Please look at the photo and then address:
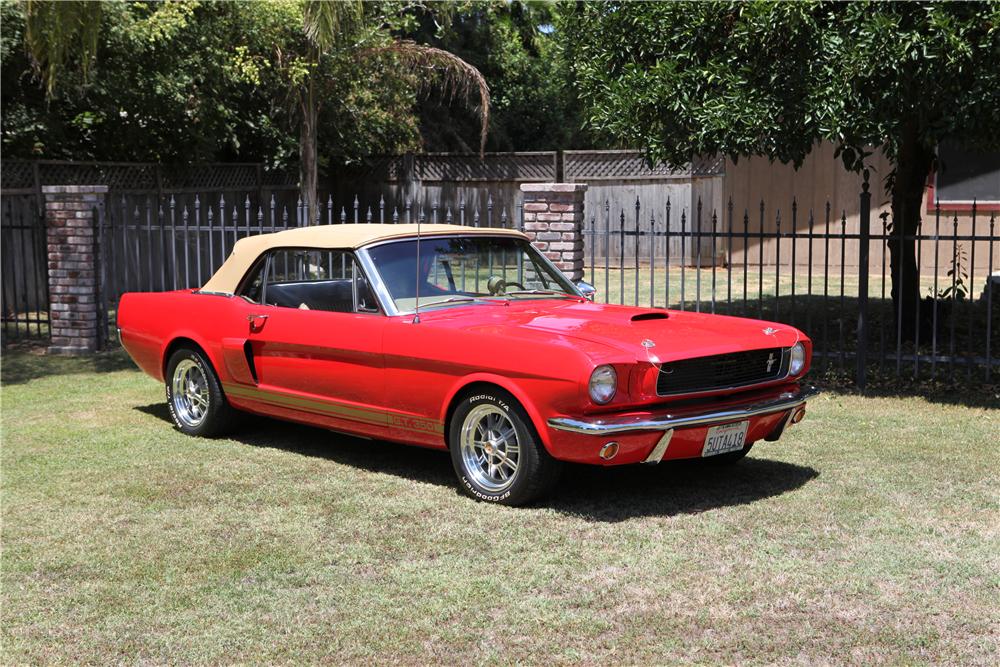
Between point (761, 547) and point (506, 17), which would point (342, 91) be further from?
point (761, 547)

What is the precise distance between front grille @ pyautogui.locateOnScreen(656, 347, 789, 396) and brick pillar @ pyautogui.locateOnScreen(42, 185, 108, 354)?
27.3 ft

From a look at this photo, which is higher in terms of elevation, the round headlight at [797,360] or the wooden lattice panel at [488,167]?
the wooden lattice panel at [488,167]

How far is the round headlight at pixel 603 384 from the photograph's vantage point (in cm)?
584

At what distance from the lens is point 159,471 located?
7.29 metres

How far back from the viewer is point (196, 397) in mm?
8328

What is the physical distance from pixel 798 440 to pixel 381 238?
10.4 ft

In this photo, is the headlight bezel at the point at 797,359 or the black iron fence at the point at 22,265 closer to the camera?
the headlight bezel at the point at 797,359

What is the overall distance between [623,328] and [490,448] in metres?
0.98

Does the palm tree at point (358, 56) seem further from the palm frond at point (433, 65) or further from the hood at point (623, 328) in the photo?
the hood at point (623, 328)

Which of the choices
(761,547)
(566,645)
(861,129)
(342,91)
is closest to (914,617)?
(761,547)

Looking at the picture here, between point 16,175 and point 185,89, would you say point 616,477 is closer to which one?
point 16,175

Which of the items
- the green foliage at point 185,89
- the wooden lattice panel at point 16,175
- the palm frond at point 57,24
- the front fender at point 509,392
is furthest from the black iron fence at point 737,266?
the front fender at point 509,392

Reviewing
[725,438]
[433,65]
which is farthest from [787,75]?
[433,65]

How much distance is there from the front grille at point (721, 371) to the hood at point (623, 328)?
0.07 meters
